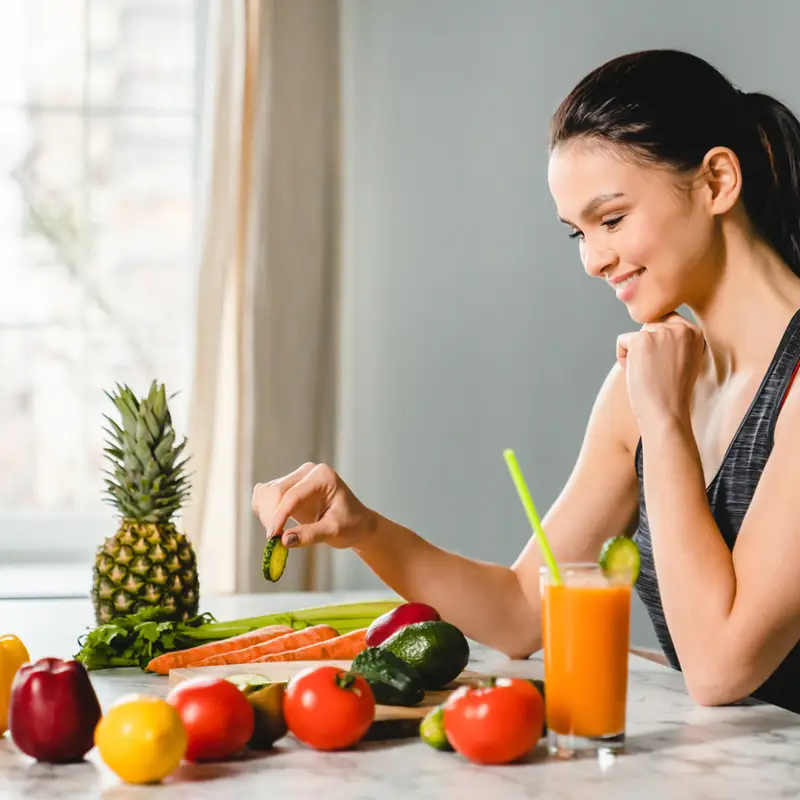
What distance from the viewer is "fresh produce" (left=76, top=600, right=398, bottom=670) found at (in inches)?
53.0

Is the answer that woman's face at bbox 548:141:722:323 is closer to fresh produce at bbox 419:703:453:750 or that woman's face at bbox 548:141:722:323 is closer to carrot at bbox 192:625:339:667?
carrot at bbox 192:625:339:667

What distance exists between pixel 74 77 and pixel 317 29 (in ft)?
2.27

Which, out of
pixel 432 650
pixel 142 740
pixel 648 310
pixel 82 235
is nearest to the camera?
pixel 142 740

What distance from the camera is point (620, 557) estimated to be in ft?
3.08

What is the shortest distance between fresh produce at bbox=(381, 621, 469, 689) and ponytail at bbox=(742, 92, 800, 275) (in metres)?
0.72

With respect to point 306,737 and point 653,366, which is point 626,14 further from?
point 306,737

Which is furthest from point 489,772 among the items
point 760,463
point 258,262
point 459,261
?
point 459,261

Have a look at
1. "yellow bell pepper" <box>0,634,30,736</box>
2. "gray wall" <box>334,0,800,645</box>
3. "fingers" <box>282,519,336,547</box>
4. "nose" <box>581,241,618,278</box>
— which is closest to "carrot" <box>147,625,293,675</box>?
"fingers" <box>282,519,336,547</box>

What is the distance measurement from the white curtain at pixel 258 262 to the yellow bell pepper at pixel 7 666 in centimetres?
180

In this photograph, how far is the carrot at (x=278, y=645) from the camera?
51.5 inches

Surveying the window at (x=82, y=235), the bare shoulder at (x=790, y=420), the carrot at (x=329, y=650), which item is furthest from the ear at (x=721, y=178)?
the window at (x=82, y=235)

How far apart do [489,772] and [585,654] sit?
12cm

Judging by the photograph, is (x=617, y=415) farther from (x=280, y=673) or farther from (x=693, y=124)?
(x=280, y=673)

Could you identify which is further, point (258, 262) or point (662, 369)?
point (258, 262)
